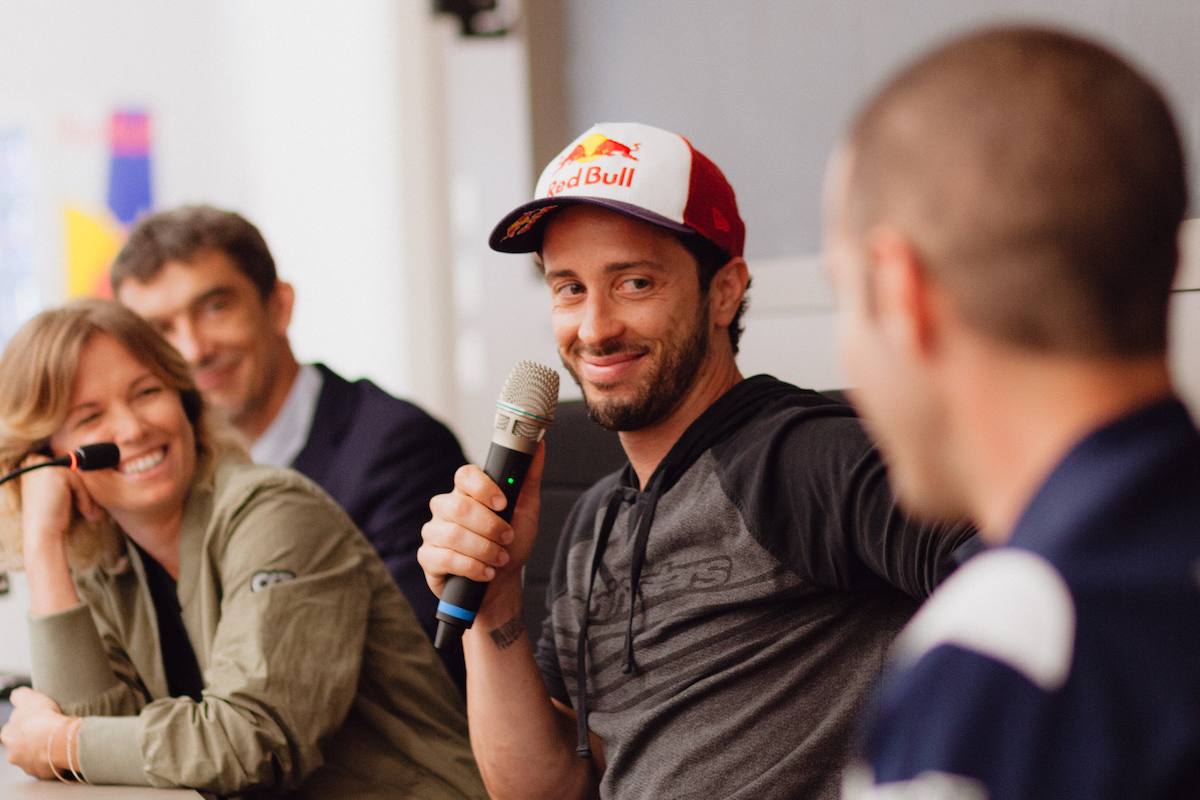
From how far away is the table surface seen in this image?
1475 mm

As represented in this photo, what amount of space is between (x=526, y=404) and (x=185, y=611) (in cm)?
68

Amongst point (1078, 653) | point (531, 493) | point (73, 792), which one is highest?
point (1078, 653)

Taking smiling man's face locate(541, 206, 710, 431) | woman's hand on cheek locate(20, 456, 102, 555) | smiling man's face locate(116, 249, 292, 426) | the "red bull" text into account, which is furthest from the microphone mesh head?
smiling man's face locate(116, 249, 292, 426)

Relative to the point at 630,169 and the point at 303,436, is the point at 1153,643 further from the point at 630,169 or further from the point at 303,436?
the point at 303,436

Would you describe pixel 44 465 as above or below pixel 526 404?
below

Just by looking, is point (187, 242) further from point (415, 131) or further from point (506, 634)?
point (506, 634)

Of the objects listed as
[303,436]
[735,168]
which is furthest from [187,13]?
[735,168]

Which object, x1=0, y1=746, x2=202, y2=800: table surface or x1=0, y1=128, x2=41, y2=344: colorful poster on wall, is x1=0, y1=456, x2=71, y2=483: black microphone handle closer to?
x1=0, y1=746, x2=202, y2=800: table surface

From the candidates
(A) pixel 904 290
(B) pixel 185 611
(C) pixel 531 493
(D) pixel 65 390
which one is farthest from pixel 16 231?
(A) pixel 904 290

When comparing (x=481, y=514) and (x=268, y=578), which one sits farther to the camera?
(x=268, y=578)

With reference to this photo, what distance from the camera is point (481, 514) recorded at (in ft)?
4.48

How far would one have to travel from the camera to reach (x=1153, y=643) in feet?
1.85

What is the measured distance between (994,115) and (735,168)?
1.79m

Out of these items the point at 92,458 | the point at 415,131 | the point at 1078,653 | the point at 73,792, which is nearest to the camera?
the point at 1078,653
